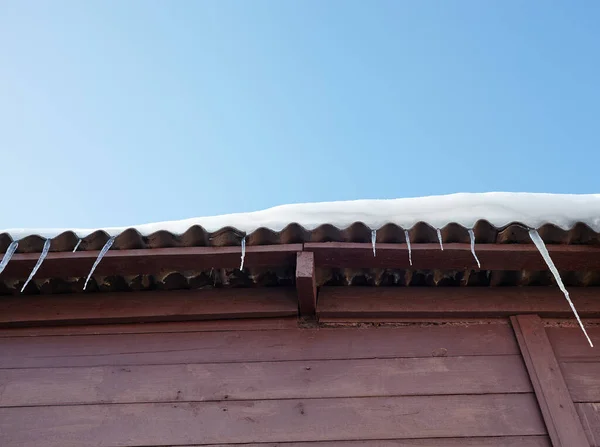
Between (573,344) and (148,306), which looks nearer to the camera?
(573,344)

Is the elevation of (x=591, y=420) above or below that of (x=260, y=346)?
below

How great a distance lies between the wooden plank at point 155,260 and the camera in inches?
102

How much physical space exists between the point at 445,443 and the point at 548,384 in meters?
0.48

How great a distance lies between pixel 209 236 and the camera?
8.53ft

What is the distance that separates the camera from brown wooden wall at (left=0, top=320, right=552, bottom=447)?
2.23 meters

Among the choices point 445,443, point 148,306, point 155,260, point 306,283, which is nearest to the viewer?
point 445,443

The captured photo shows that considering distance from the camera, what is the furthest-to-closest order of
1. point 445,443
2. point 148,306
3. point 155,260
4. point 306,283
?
point 148,306, point 155,260, point 306,283, point 445,443

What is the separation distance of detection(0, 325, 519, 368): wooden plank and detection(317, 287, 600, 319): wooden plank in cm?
7

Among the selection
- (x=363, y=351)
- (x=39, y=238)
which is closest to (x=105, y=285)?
(x=39, y=238)

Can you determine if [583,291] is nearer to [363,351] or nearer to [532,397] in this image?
[532,397]

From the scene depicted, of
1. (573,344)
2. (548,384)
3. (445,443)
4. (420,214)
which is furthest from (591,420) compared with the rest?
(420,214)

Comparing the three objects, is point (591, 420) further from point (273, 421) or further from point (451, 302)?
point (273, 421)

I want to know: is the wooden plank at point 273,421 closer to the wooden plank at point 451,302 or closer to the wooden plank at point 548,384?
the wooden plank at point 548,384

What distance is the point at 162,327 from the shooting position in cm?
268
